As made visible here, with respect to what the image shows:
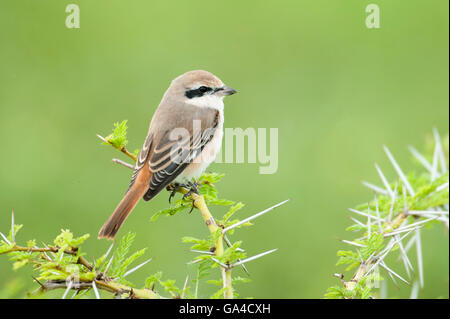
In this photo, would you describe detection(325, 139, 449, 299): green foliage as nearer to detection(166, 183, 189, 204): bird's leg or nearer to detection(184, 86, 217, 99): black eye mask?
detection(166, 183, 189, 204): bird's leg

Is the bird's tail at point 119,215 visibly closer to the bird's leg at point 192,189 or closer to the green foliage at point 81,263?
the bird's leg at point 192,189

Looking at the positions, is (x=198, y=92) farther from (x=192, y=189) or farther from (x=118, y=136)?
(x=118, y=136)

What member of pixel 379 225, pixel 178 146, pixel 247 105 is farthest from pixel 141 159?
pixel 247 105

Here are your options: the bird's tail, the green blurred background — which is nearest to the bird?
the bird's tail

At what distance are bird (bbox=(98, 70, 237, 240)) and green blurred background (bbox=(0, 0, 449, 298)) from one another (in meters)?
1.28

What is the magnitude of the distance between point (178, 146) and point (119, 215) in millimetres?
916

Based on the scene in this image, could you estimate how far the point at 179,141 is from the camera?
166 inches

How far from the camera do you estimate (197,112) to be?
4.55 metres

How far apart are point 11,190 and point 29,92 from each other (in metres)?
1.62

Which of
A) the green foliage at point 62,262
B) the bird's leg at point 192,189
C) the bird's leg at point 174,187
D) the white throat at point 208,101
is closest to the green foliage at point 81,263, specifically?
the green foliage at point 62,262

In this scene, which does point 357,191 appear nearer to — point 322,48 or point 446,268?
point 446,268

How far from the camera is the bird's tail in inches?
131

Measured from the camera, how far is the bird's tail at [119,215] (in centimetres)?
333

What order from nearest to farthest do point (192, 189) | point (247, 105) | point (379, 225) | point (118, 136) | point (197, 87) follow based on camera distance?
point (379, 225), point (118, 136), point (192, 189), point (197, 87), point (247, 105)
